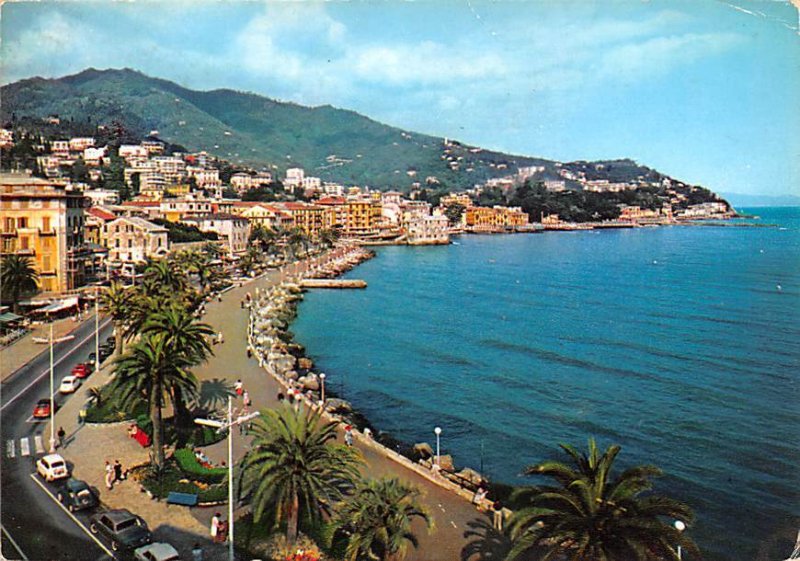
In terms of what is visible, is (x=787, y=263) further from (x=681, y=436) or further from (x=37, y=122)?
(x=37, y=122)

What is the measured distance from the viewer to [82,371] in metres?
19.4

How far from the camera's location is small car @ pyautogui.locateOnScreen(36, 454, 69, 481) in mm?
12508

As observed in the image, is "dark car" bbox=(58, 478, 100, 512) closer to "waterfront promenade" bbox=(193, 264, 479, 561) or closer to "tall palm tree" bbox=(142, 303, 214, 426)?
"waterfront promenade" bbox=(193, 264, 479, 561)

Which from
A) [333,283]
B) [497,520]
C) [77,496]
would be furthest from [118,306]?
[333,283]

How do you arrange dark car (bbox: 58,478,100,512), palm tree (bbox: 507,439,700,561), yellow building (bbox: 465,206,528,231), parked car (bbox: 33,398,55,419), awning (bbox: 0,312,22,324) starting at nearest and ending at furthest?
palm tree (bbox: 507,439,700,561) → dark car (bbox: 58,478,100,512) → parked car (bbox: 33,398,55,419) → awning (bbox: 0,312,22,324) → yellow building (bbox: 465,206,528,231)

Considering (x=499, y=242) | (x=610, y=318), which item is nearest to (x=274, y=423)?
(x=610, y=318)

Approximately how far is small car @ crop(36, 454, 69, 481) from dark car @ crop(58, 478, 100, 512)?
0.55 metres

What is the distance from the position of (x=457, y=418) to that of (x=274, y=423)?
1061 centimetres

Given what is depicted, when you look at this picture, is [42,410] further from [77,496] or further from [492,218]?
[492,218]

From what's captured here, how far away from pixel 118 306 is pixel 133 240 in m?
24.0

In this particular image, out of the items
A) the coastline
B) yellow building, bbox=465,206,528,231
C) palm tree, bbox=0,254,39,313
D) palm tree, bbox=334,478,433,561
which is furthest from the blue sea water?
yellow building, bbox=465,206,528,231

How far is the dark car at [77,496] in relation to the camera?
11391 mm

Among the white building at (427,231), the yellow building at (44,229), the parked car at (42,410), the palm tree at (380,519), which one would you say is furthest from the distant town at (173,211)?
the palm tree at (380,519)

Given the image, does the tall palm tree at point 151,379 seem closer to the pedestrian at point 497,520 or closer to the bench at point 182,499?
the bench at point 182,499
